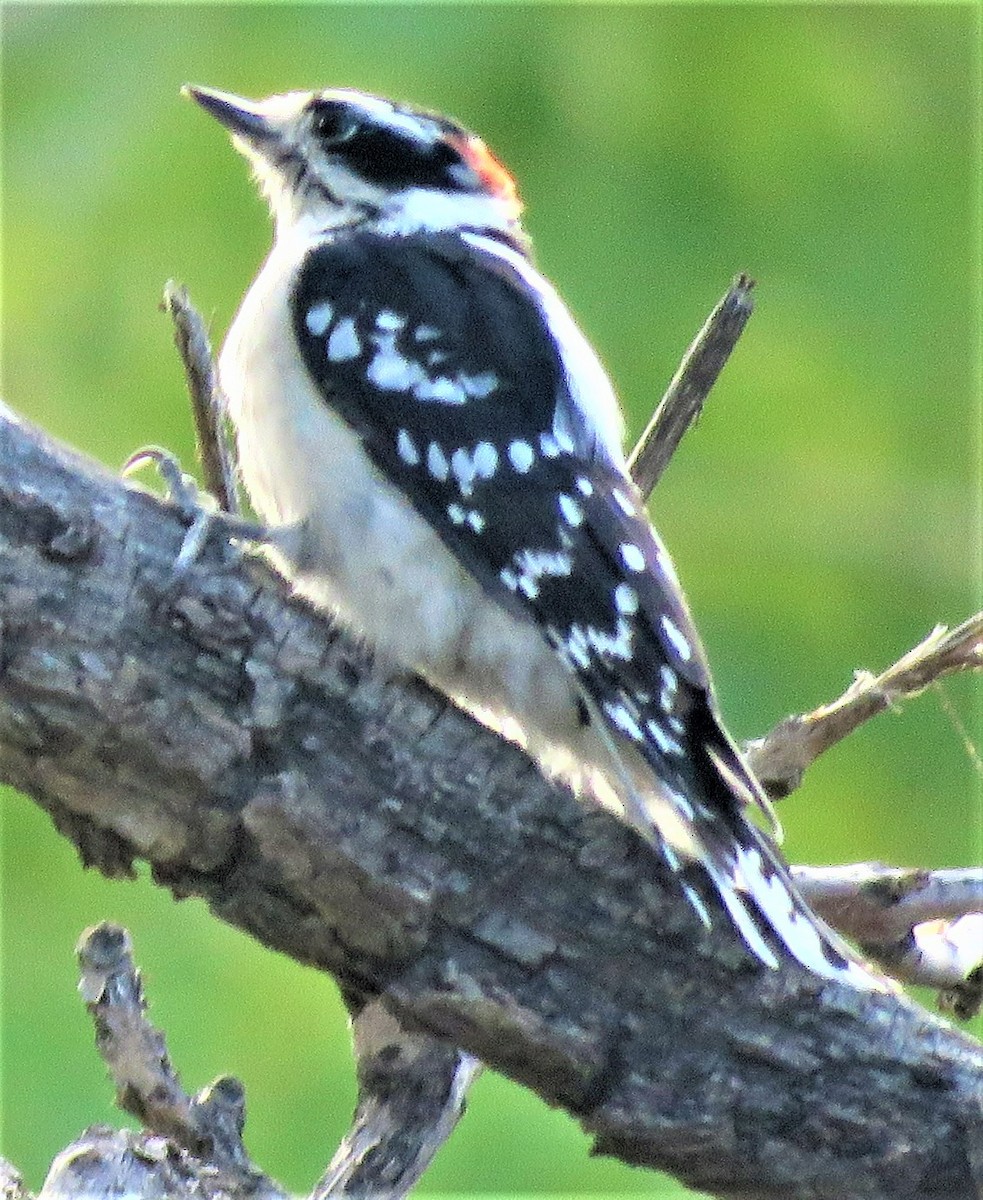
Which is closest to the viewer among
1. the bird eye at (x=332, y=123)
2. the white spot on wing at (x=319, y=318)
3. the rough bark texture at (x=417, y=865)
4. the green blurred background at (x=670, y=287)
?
the rough bark texture at (x=417, y=865)

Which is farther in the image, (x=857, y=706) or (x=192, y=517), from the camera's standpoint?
(x=857, y=706)

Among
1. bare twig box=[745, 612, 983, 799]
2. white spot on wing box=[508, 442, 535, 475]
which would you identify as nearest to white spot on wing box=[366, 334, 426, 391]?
white spot on wing box=[508, 442, 535, 475]

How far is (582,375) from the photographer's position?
1.85 meters

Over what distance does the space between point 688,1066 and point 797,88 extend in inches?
84.7

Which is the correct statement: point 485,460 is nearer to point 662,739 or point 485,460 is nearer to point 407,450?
point 407,450

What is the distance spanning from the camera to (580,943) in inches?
57.9

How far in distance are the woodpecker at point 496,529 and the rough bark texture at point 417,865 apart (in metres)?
0.07

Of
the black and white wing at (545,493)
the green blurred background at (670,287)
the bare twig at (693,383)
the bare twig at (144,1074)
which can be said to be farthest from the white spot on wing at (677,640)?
the green blurred background at (670,287)

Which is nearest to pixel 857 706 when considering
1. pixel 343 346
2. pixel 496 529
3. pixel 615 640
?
pixel 615 640

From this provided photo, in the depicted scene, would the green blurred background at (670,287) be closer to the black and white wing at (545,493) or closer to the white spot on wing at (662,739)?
the black and white wing at (545,493)

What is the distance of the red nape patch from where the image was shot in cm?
209

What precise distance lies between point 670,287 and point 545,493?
1.41 m

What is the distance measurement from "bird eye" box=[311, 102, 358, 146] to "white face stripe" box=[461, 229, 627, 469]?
0.63 feet

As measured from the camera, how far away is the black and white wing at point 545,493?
1.55 meters
